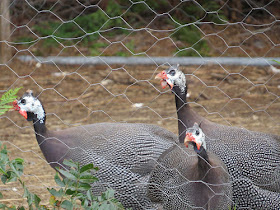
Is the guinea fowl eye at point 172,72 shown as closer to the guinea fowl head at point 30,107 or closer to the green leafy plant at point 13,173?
the guinea fowl head at point 30,107

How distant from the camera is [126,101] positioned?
4.56 m

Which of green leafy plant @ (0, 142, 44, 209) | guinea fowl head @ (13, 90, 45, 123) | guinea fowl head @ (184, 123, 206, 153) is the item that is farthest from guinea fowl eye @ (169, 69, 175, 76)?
green leafy plant @ (0, 142, 44, 209)

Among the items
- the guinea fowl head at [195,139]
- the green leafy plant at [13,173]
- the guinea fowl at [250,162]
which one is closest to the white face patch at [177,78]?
the guinea fowl at [250,162]

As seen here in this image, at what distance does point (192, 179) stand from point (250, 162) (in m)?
0.36

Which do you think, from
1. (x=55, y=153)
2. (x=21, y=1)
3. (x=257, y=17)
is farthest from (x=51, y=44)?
(x=55, y=153)

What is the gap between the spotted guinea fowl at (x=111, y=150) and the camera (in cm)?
273

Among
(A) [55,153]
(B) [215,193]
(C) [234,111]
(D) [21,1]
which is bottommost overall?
(C) [234,111]

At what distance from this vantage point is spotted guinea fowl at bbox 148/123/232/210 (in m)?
2.39

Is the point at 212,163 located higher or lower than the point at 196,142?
lower

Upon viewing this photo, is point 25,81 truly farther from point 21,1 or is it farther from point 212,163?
point 212,163

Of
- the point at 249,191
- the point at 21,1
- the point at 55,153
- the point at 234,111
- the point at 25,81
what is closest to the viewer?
the point at 249,191

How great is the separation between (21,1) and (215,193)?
3.83m

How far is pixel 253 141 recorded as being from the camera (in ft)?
8.86

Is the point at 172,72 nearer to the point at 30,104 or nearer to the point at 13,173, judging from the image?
the point at 30,104
